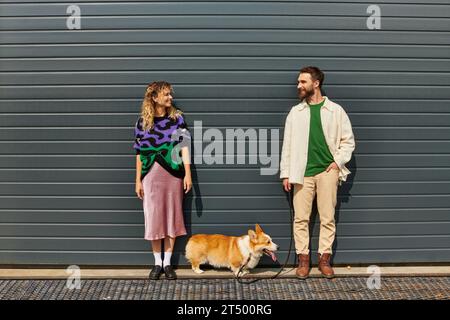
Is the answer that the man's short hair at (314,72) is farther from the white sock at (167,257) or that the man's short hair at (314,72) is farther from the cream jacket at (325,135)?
the white sock at (167,257)

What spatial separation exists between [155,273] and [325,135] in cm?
202

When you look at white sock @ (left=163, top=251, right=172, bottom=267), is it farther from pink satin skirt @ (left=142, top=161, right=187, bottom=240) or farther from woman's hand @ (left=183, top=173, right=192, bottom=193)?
woman's hand @ (left=183, top=173, right=192, bottom=193)

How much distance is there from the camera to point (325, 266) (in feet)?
15.6

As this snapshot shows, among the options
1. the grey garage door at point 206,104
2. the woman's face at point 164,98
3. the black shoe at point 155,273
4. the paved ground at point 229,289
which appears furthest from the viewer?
the grey garage door at point 206,104

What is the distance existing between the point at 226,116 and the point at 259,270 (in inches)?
59.8

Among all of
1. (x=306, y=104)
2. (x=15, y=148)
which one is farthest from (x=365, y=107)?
(x=15, y=148)

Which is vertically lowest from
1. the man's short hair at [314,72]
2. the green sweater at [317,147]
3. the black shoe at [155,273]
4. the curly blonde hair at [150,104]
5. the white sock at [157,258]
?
the black shoe at [155,273]

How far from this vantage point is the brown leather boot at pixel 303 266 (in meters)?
4.72

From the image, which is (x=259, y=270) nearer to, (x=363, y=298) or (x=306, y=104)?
(x=363, y=298)

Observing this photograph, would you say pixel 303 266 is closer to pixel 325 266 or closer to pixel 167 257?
pixel 325 266

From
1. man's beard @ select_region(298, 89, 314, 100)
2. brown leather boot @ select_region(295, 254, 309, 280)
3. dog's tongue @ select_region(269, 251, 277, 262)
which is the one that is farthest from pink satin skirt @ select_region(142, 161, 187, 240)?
man's beard @ select_region(298, 89, 314, 100)

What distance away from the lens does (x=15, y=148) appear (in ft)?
16.1

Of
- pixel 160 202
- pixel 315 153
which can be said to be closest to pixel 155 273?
pixel 160 202

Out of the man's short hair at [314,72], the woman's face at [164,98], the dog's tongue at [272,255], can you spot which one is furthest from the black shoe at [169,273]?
the man's short hair at [314,72]
